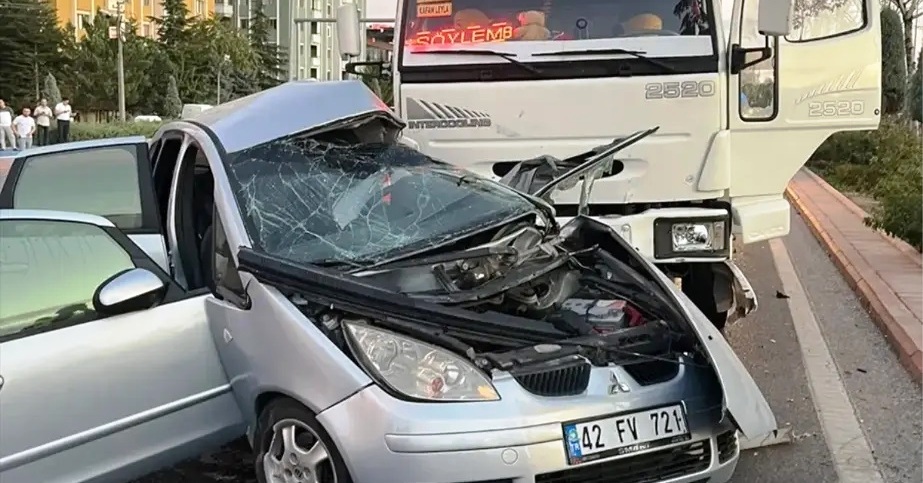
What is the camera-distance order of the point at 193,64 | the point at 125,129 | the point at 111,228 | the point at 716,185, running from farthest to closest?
1. the point at 193,64
2. the point at 125,129
3. the point at 716,185
4. the point at 111,228

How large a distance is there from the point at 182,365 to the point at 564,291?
5.30ft

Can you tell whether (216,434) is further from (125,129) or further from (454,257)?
(125,129)

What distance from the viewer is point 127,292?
3527mm

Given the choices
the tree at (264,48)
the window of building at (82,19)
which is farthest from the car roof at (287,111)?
the tree at (264,48)

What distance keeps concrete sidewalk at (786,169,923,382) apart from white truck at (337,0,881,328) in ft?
3.43

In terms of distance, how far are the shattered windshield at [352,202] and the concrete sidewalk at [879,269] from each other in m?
3.06

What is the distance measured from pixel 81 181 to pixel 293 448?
2323mm

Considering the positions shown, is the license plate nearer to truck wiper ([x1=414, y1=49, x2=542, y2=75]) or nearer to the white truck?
Answer: the white truck

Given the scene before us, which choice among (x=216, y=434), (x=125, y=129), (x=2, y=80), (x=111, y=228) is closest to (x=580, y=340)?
(x=216, y=434)

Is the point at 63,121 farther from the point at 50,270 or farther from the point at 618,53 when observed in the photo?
the point at 50,270

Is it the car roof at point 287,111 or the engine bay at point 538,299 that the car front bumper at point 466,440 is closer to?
the engine bay at point 538,299

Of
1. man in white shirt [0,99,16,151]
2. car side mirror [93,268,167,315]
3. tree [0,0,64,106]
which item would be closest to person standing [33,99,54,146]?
man in white shirt [0,99,16,151]

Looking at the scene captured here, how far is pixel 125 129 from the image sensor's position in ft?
119

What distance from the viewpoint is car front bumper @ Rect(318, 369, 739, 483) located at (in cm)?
312
